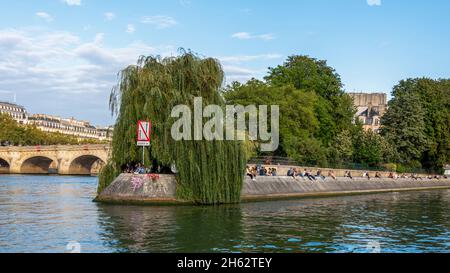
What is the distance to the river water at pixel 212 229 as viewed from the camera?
2286 centimetres

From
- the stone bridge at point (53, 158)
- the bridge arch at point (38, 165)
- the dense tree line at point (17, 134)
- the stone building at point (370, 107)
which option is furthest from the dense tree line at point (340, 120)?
the dense tree line at point (17, 134)

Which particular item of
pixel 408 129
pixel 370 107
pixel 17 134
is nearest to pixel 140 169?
pixel 408 129

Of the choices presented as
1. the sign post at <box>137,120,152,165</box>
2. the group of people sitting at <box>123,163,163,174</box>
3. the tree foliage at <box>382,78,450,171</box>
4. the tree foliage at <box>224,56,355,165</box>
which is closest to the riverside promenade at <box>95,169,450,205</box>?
the group of people sitting at <box>123,163,163,174</box>

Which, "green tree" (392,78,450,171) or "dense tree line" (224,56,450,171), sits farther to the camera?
"green tree" (392,78,450,171)

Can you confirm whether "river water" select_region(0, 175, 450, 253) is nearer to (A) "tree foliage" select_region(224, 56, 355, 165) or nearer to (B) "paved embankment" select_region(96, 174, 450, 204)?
(B) "paved embankment" select_region(96, 174, 450, 204)

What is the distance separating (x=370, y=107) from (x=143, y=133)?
15628 cm

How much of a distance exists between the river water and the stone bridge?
7339 cm

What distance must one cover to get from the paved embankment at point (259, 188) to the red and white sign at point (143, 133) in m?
2.30

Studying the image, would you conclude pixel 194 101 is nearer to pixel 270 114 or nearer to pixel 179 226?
pixel 179 226

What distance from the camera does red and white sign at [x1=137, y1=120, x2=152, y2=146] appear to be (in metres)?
37.8

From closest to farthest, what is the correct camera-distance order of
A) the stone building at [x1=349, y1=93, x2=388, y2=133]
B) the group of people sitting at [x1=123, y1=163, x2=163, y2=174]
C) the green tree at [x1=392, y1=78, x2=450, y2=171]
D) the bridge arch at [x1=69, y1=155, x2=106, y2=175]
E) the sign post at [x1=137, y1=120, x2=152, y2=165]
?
the sign post at [x1=137, y1=120, x2=152, y2=165] → the group of people sitting at [x1=123, y1=163, x2=163, y2=174] → the green tree at [x1=392, y1=78, x2=450, y2=171] → the bridge arch at [x1=69, y1=155, x2=106, y2=175] → the stone building at [x1=349, y1=93, x2=388, y2=133]

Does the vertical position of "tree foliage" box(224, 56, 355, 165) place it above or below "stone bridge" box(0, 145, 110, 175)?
above
